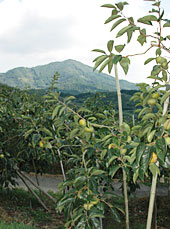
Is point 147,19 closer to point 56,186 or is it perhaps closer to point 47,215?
point 47,215

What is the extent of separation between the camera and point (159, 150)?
1.00 meters

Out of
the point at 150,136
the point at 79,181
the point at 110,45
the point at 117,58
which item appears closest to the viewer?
the point at 150,136

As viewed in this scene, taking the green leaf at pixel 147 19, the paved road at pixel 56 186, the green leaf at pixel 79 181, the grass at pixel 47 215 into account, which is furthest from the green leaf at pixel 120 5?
the paved road at pixel 56 186

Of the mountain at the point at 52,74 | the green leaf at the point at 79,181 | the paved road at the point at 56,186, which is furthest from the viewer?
the mountain at the point at 52,74

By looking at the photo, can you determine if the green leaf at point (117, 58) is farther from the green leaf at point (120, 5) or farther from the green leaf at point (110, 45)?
the green leaf at point (120, 5)

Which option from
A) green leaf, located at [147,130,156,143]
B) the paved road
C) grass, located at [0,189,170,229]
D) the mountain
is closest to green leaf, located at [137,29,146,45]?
green leaf, located at [147,130,156,143]

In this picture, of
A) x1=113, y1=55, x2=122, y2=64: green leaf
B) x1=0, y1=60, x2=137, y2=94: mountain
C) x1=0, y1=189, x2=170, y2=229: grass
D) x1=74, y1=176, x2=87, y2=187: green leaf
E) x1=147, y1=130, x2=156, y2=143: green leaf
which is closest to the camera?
x1=147, y1=130, x2=156, y2=143: green leaf

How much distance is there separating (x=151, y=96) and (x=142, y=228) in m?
3.45

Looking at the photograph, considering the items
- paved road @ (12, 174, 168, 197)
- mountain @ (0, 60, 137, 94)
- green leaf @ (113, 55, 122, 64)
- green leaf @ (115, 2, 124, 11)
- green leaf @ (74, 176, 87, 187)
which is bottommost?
paved road @ (12, 174, 168, 197)

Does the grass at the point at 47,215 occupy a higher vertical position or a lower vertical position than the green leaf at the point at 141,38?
lower

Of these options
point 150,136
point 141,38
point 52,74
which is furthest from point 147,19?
point 52,74

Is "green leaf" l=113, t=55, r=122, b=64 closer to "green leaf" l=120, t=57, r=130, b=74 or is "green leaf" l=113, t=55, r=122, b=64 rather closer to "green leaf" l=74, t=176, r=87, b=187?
"green leaf" l=120, t=57, r=130, b=74

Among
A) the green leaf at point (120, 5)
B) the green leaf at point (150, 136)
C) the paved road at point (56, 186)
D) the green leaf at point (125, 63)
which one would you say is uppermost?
the green leaf at point (120, 5)

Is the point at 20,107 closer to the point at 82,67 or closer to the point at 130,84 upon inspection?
the point at 130,84
